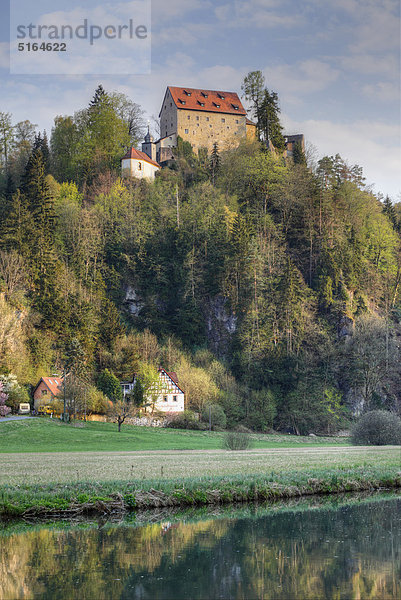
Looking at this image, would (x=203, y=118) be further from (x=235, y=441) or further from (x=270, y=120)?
(x=235, y=441)

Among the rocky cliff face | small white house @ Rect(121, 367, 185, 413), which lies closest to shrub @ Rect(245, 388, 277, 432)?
small white house @ Rect(121, 367, 185, 413)

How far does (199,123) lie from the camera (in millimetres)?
Result: 111250

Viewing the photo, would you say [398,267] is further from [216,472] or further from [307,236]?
[216,472]

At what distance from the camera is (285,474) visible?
23.7 m

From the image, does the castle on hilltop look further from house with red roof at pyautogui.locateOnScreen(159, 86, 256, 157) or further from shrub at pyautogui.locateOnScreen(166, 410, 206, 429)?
shrub at pyautogui.locateOnScreen(166, 410, 206, 429)

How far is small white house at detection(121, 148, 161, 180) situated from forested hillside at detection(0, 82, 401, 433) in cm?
236

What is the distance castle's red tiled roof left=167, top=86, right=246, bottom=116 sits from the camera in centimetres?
11256

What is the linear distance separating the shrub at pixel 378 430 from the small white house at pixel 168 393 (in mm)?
24920

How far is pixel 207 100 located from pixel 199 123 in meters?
6.09

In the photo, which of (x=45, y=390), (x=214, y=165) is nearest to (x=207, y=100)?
(x=214, y=165)

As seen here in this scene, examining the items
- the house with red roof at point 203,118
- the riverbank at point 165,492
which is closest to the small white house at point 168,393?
the riverbank at point 165,492

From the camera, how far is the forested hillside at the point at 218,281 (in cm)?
7262

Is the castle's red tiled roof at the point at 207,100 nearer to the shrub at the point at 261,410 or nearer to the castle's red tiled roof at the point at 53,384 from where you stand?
the shrub at the point at 261,410

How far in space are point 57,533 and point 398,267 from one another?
262ft
